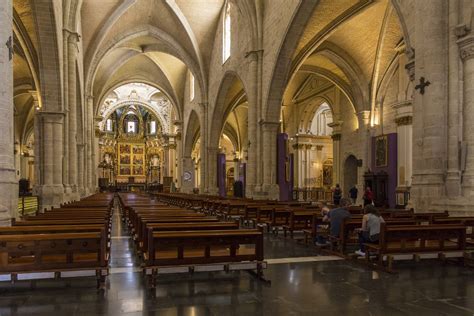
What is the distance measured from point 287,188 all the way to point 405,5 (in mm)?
11110

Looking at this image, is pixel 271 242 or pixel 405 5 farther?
pixel 405 5

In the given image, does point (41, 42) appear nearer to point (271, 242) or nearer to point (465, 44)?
point (271, 242)

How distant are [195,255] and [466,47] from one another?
24.1 feet

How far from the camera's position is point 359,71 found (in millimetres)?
22734

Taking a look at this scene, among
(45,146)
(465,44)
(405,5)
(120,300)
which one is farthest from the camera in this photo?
(45,146)

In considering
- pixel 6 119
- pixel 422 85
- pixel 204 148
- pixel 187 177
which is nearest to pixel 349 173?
pixel 204 148

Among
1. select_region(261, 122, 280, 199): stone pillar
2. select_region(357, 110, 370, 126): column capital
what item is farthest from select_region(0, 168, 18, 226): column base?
select_region(357, 110, 370, 126): column capital

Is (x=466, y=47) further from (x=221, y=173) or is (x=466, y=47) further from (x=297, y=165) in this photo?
(x=297, y=165)

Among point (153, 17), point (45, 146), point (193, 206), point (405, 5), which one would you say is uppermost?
Answer: point (153, 17)

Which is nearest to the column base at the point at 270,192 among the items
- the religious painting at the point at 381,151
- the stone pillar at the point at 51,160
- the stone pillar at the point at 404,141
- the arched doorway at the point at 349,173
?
the stone pillar at the point at 404,141

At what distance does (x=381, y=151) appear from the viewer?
2148cm

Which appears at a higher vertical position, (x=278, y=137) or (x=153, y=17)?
(x=153, y=17)

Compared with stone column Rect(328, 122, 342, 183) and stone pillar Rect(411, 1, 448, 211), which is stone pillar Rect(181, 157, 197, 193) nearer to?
stone column Rect(328, 122, 342, 183)

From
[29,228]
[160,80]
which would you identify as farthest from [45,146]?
[160,80]
